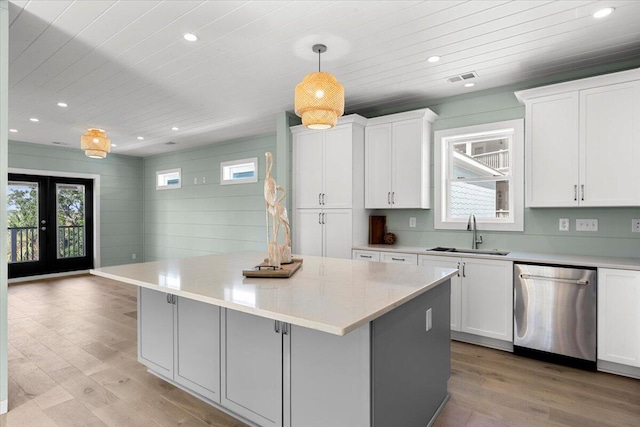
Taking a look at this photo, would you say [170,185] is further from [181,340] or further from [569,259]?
→ [569,259]

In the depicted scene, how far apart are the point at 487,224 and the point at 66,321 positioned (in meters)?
4.98

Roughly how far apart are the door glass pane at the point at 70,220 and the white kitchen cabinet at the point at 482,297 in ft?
23.6

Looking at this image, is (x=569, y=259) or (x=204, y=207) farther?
(x=204, y=207)

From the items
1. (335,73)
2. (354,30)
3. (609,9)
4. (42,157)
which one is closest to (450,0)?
(354,30)

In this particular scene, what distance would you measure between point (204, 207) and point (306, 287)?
5.63 meters

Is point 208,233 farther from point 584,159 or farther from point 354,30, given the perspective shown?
point 584,159

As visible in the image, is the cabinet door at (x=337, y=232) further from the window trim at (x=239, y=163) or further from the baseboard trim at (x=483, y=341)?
the window trim at (x=239, y=163)

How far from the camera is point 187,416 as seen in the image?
7.45 feet

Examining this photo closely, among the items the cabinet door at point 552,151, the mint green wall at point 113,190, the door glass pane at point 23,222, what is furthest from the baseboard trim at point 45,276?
the cabinet door at point 552,151

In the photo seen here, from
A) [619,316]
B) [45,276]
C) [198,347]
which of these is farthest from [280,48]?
[45,276]

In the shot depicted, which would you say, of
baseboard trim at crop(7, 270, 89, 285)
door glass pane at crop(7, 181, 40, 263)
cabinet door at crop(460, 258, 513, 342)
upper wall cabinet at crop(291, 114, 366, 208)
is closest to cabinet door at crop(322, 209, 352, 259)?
upper wall cabinet at crop(291, 114, 366, 208)

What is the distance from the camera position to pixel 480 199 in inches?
159

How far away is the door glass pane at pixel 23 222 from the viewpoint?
6477 millimetres

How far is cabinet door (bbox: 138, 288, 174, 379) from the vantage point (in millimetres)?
2537
